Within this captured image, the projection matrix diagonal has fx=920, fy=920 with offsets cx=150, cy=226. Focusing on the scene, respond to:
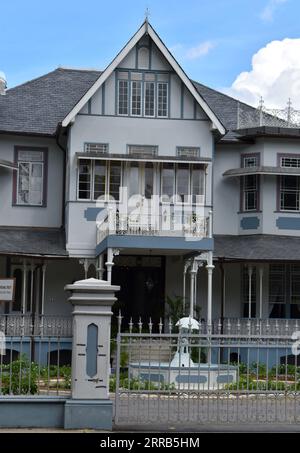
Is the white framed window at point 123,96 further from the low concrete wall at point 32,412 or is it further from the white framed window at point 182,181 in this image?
the low concrete wall at point 32,412

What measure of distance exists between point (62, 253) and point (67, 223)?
3.38 ft

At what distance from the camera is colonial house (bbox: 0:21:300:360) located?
29438 millimetres

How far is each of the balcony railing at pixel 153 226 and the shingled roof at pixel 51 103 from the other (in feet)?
15.7

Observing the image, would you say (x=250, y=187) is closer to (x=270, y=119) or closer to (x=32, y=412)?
(x=270, y=119)

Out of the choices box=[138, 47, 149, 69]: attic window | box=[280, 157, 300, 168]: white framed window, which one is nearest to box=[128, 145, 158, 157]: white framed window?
box=[138, 47, 149, 69]: attic window

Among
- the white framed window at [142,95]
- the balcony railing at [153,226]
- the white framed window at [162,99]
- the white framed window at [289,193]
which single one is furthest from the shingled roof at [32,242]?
the white framed window at [289,193]

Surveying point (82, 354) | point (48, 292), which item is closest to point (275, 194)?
point (48, 292)

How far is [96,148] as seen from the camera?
3023 centimetres

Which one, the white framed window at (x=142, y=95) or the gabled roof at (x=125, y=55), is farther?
the white framed window at (x=142, y=95)

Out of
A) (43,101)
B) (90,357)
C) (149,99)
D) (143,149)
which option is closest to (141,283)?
(143,149)

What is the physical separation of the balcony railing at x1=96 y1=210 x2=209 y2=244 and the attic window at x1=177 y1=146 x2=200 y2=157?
8.96ft

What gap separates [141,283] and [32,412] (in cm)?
1750

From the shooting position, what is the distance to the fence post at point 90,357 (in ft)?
45.2

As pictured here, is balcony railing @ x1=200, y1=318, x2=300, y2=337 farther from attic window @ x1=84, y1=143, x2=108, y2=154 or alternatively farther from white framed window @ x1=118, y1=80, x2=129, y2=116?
white framed window @ x1=118, y1=80, x2=129, y2=116
